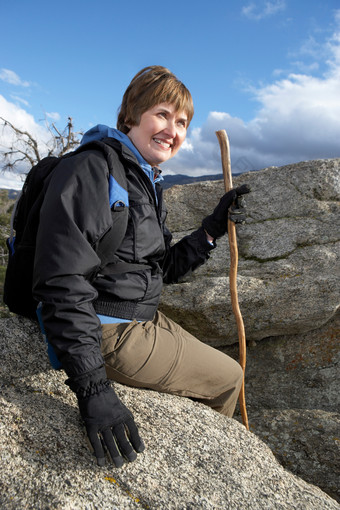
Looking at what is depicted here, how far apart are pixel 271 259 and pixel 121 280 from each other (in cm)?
405

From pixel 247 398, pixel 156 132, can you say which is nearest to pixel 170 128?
pixel 156 132

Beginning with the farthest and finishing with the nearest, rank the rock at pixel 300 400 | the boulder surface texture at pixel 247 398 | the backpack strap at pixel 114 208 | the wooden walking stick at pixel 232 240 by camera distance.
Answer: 1. the wooden walking stick at pixel 232 240
2. the rock at pixel 300 400
3. the backpack strap at pixel 114 208
4. the boulder surface texture at pixel 247 398

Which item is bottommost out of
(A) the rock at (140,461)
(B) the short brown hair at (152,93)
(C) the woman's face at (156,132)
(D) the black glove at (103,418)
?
(A) the rock at (140,461)

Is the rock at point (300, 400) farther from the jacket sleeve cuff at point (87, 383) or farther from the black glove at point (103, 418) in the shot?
the jacket sleeve cuff at point (87, 383)

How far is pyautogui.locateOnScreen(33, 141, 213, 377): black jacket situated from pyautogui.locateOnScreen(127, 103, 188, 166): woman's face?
1.35 ft

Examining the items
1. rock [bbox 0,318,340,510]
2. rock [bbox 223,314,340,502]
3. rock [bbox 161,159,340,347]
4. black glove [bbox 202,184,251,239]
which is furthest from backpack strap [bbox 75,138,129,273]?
rock [bbox 223,314,340,502]

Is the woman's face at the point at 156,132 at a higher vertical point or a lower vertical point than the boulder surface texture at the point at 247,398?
higher

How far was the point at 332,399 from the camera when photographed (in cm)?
615

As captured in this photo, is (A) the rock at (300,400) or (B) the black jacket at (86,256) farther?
(A) the rock at (300,400)

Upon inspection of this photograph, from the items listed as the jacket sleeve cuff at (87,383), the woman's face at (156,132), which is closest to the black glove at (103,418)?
the jacket sleeve cuff at (87,383)

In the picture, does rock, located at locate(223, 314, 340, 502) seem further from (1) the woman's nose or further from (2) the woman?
(1) the woman's nose

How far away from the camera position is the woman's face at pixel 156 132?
4.05m

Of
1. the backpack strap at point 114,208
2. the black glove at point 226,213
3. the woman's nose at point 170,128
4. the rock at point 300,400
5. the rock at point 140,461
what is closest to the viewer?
the rock at point 140,461

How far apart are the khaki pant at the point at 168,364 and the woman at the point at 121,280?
1cm
